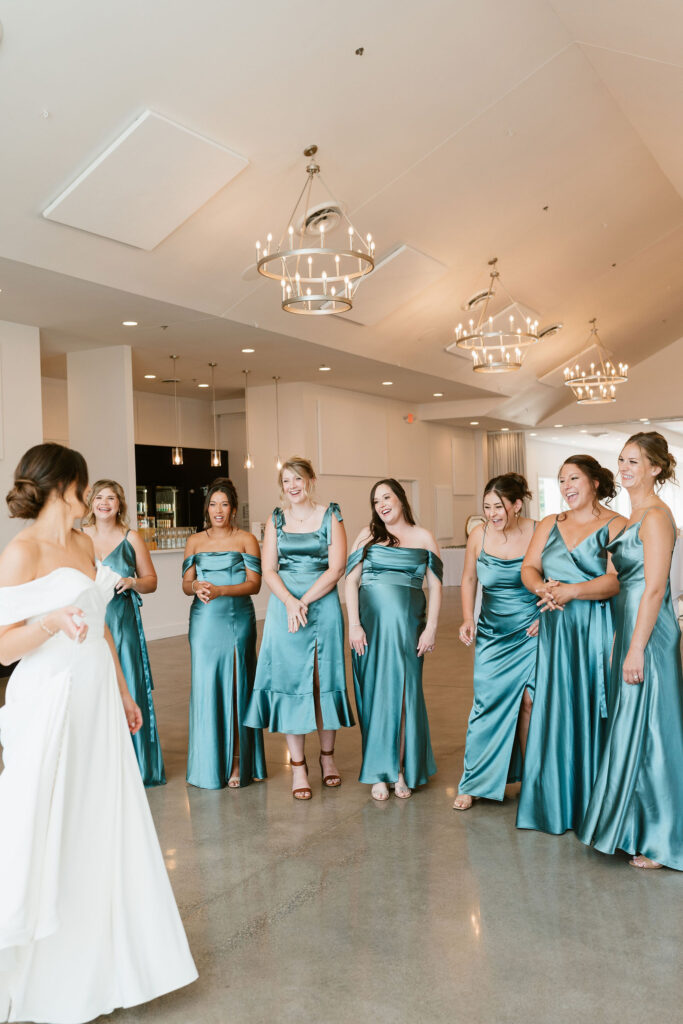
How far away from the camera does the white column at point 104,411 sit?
10.4 m

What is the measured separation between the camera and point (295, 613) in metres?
4.36

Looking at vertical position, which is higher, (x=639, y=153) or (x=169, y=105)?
(x=639, y=153)

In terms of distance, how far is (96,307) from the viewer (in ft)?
27.6

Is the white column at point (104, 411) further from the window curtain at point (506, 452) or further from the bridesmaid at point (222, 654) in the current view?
the window curtain at point (506, 452)

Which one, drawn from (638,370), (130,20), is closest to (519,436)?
(638,370)

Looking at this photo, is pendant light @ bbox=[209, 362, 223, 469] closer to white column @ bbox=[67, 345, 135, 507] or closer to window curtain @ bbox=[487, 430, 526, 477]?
white column @ bbox=[67, 345, 135, 507]

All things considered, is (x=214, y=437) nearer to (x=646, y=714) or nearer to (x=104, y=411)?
(x=104, y=411)

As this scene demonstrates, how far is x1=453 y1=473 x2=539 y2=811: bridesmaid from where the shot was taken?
4109 millimetres

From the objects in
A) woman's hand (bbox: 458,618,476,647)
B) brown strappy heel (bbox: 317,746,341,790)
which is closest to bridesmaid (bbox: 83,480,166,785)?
brown strappy heel (bbox: 317,746,341,790)

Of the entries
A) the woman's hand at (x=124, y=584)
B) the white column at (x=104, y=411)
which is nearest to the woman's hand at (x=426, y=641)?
the woman's hand at (x=124, y=584)

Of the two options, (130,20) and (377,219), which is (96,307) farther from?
(130,20)

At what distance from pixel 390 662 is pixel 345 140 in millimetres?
4839

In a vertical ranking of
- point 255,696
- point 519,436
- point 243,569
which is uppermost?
point 519,436

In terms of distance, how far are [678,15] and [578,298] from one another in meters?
7.98
